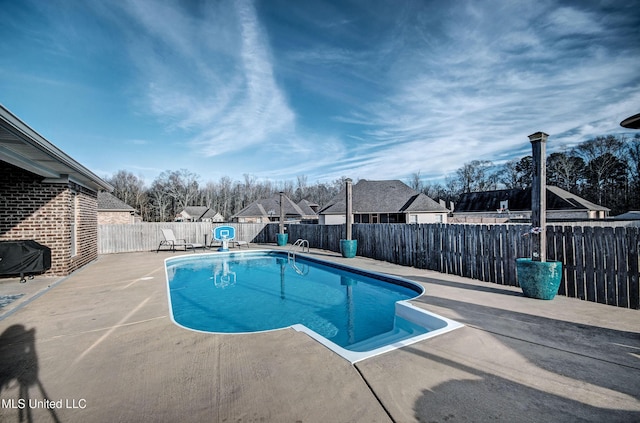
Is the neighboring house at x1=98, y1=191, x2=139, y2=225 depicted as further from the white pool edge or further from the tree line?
the white pool edge

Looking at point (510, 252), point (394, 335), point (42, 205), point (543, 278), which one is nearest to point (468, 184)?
point (510, 252)

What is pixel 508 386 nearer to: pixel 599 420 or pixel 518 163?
pixel 599 420

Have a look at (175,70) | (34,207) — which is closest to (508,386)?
(34,207)

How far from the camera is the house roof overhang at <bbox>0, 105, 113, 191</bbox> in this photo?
131 inches

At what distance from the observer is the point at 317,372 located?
267 centimetres

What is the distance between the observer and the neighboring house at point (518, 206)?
2550 centimetres

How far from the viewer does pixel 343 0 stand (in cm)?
908

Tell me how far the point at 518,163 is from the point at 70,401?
54.5 metres

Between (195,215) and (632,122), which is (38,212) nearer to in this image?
(632,122)

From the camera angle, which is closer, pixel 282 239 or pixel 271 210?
pixel 282 239

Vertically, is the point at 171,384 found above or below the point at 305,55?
below

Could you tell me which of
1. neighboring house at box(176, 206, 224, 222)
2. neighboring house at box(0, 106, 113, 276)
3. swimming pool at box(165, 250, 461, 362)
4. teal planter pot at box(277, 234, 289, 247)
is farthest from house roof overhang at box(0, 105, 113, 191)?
neighboring house at box(176, 206, 224, 222)

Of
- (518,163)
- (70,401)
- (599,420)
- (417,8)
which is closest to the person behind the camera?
(599,420)

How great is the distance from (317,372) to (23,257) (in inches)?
293
